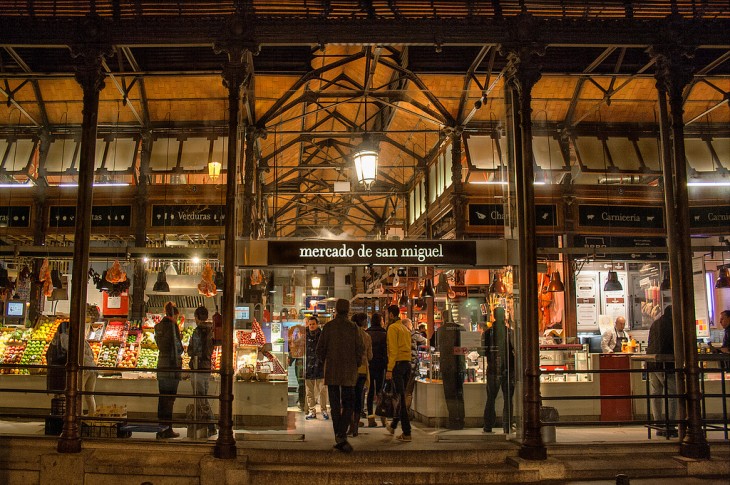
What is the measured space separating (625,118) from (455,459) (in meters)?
10.3

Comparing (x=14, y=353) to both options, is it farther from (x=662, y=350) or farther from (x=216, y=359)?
(x=662, y=350)

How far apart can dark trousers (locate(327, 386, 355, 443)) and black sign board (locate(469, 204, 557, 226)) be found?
21.5ft

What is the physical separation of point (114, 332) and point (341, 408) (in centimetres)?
711

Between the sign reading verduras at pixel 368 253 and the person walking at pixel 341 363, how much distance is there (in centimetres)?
84

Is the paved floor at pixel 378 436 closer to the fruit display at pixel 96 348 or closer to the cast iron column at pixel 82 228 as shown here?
the cast iron column at pixel 82 228

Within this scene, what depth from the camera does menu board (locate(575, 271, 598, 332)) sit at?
17.1 m

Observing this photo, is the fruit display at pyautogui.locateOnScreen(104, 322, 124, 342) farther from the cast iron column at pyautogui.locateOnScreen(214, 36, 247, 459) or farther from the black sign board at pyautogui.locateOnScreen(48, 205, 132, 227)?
the cast iron column at pyautogui.locateOnScreen(214, 36, 247, 459)

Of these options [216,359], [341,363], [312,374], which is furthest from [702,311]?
[216,359]

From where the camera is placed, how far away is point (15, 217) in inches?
590

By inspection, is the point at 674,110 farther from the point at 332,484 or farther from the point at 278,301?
the point at 278,301

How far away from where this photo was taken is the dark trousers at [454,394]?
34.5ft

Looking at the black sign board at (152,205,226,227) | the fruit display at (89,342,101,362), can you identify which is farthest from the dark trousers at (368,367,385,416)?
the fruit display at (89,342,101,362)

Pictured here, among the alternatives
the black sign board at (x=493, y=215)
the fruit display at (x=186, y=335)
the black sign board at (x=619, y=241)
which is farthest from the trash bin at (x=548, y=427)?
the fruit display at (x=186, y=335)

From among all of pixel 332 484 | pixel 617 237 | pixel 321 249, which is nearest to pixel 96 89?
pixel 321 249
